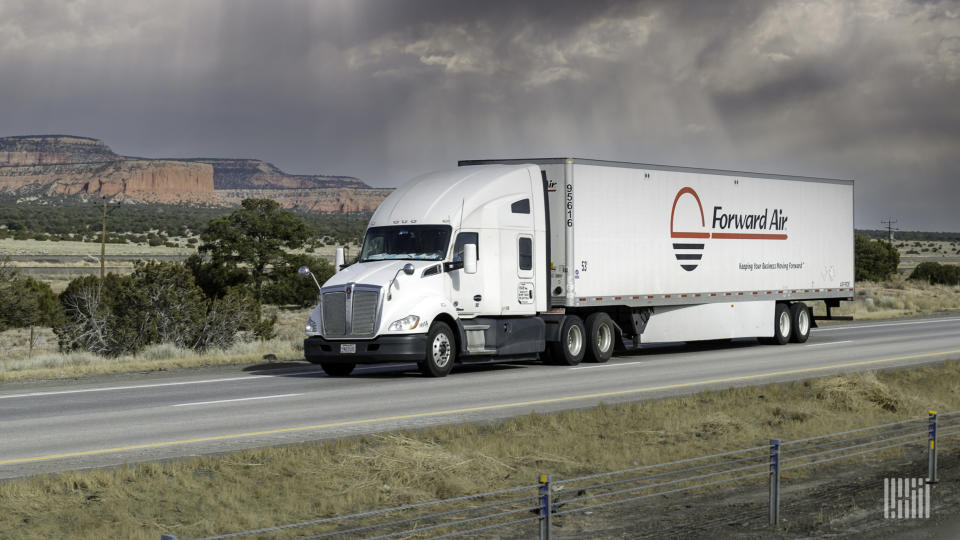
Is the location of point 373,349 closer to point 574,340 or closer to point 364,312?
point 364,312

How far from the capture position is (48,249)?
94812mm

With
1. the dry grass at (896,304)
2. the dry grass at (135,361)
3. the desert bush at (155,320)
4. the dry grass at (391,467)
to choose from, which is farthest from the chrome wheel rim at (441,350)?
the dry grass at (896,304)

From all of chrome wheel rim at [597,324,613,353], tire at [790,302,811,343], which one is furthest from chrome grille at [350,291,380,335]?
tire at [790,302,811,343]

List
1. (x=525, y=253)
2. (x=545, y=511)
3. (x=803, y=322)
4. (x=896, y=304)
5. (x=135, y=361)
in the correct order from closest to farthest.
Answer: (x=545, y=511), (x=525, y=253), (x=135, y=361), (x=803, y=322), (x=896, y=304)

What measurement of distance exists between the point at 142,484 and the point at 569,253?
13.6 metres

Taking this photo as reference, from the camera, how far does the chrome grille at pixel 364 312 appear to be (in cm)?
Result: 1983

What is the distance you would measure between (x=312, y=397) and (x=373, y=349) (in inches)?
90.9

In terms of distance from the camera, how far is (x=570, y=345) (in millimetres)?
23125

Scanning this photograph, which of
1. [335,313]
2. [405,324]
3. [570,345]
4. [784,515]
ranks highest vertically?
[335,313]

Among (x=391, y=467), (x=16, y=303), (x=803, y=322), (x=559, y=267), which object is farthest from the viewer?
(x=16, y=303)

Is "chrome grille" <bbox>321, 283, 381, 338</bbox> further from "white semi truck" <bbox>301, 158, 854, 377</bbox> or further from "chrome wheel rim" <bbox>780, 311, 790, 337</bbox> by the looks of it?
"chrome wheel rim" <bbox>780, 311, 790, 337</bbox>

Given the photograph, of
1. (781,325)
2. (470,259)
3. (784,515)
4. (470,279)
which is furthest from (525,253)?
(784,515)

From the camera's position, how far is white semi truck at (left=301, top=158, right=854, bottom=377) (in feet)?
66.3

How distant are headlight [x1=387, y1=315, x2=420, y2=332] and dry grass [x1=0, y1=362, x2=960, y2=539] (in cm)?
522
